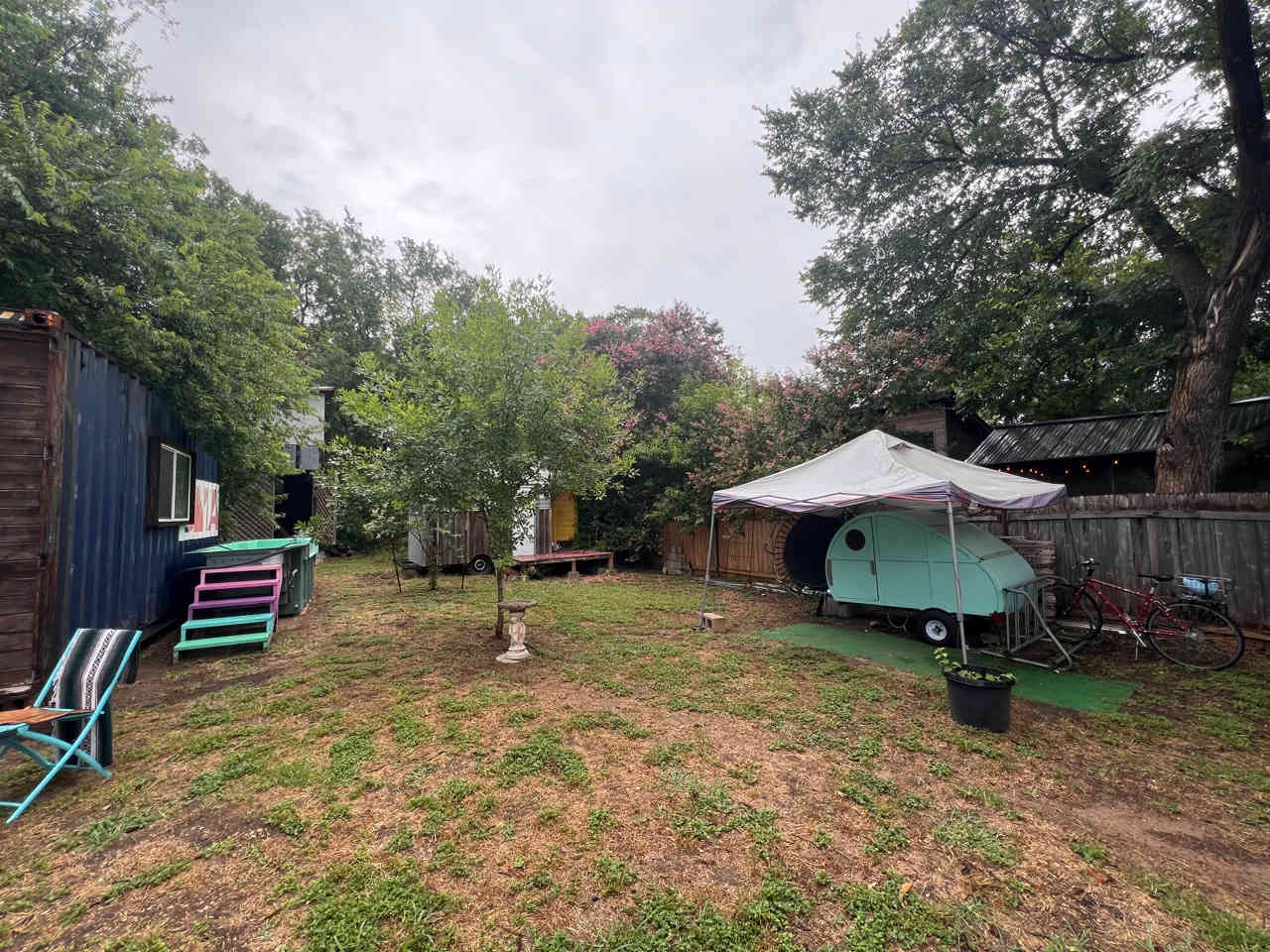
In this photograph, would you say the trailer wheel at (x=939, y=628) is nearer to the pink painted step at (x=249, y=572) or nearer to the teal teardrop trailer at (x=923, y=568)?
the teal teardrop trailer at (x=923, y=568)

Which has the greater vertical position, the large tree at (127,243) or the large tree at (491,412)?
the large tree at (127,243)

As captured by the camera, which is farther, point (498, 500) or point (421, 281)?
point (421, 281)

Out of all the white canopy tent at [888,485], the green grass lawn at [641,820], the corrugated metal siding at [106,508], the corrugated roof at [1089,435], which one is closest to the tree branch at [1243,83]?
the white canopy tent at [888,485]

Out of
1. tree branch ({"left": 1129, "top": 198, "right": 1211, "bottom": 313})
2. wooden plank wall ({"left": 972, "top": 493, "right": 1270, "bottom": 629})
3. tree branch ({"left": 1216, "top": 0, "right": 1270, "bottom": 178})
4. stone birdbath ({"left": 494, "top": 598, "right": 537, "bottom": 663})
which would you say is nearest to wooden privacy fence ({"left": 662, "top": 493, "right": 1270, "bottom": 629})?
wooden plank wall ({"left": 972, "top": 493, "right": 1270, "bottom": 629})

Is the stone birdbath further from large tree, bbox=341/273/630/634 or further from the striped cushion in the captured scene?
the striped cushion

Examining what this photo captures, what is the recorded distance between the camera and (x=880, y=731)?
11.9 feet

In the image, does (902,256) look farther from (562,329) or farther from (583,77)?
(562,329)

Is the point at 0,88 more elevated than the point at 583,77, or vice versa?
the point at 583,77

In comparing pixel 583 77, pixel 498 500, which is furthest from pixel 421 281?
pixel 498 500

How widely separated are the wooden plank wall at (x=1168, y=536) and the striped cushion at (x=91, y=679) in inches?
348

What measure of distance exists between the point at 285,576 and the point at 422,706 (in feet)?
13.8

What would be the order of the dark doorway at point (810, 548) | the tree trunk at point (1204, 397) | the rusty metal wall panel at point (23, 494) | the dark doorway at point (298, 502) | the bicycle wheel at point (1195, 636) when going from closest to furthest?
the rusty metal wall panel at point (23, 494) → the bicycle wheel at point (1195, 636) → the tree trunk at point (1204, 397) → the dark doorway at point (810, 548) → the dark doorway at point (298, 502)

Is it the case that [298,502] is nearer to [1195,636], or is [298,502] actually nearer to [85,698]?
[85,698]

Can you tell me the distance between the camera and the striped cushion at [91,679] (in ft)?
9.41
